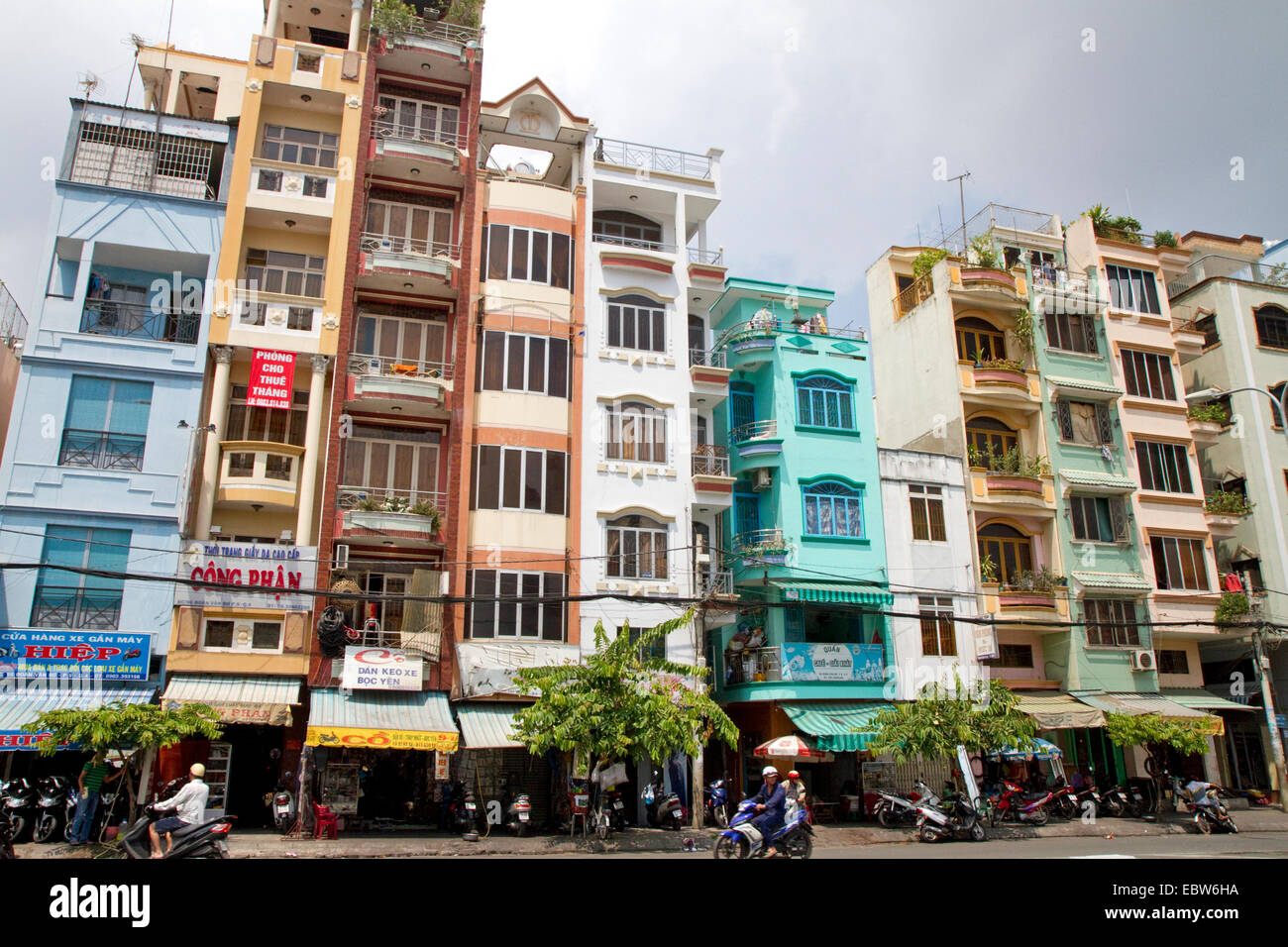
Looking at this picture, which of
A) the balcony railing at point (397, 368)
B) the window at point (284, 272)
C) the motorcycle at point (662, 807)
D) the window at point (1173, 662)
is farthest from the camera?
the window at point (1173, 662)

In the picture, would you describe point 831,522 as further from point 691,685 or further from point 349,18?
point 349,18

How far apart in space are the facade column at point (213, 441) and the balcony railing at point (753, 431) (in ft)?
54.2

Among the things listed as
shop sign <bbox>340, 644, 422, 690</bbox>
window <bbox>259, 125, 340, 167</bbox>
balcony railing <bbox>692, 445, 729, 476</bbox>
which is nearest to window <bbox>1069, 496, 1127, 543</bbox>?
balcony railing <bbox>692, 445, 729, 476</bbox>

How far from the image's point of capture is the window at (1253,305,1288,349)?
40391mm

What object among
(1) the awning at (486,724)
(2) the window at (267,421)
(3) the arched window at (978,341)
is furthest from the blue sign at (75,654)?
(3) the arched window at (978,341)

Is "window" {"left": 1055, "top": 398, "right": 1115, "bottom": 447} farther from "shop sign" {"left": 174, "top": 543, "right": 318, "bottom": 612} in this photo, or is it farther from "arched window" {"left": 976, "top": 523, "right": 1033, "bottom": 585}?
"shop sign" {"left": 174, "top": 543, "right": 318, "bottom": 612}

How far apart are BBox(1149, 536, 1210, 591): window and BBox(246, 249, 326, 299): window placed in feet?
104

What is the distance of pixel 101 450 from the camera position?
82.1ft

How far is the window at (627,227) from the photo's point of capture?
33.3 meters

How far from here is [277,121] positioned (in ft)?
97.2

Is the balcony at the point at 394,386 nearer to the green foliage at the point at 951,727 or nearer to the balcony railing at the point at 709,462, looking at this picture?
the balcony railing at the point at 709,462

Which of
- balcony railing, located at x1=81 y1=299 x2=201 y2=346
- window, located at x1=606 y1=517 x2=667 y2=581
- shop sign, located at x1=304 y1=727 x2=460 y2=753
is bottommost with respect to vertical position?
shop sign, located at x1=304 y1=727 x2=460 y2=753

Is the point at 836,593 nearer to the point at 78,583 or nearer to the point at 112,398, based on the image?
the point at 78,583

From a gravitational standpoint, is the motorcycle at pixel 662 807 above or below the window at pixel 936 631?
below
